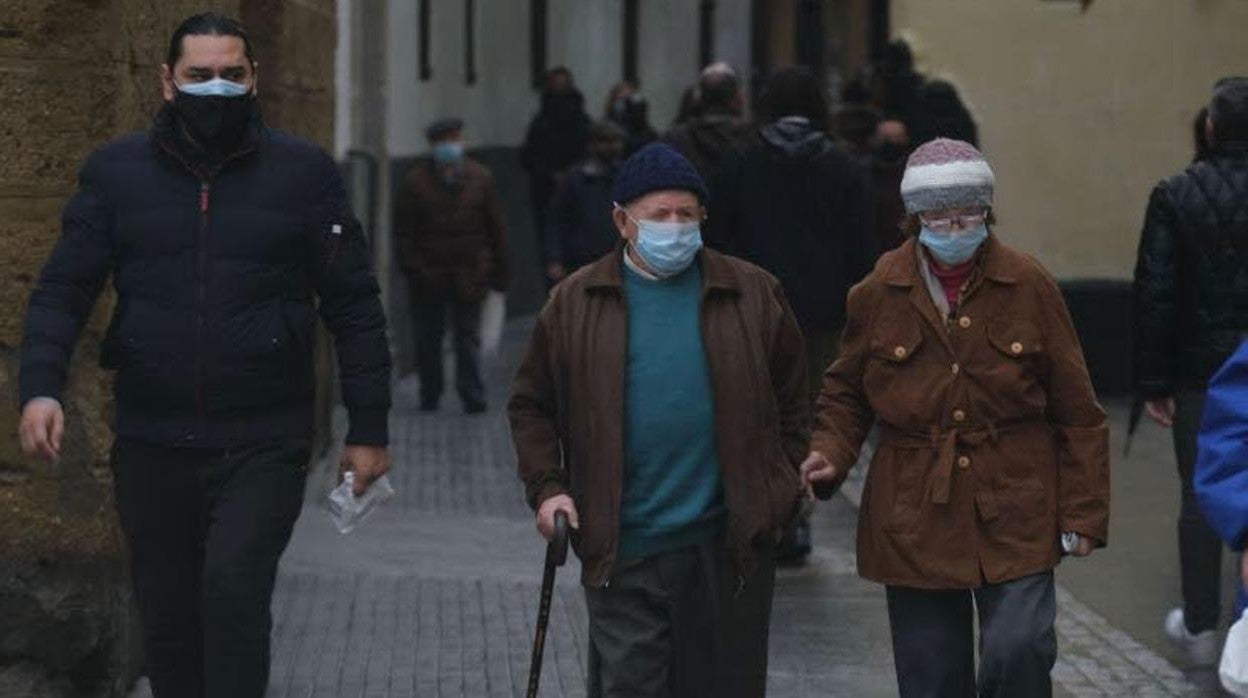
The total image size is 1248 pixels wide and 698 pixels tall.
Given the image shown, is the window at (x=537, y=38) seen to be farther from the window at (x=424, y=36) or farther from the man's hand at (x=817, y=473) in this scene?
the man's hand at (x=817, y=473)

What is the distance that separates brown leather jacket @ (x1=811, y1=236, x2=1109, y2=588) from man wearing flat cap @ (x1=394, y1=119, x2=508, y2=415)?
34.8 ft

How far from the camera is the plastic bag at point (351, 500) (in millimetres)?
7059

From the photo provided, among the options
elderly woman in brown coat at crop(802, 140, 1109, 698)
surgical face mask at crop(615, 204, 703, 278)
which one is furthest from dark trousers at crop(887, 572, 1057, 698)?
surgical face mask at crop(615, 204, 703, 278)

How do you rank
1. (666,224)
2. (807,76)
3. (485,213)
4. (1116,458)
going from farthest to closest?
(485,213), (1116,458), (807,76), (666,224)

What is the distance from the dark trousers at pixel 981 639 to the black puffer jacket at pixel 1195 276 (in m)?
2.57

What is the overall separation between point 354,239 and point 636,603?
39.1 inches

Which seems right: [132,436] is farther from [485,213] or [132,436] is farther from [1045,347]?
[485,213]

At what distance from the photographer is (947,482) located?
698 centimetres

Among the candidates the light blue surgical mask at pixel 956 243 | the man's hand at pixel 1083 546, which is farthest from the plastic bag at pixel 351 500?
the man's hand at pixel 1083 546

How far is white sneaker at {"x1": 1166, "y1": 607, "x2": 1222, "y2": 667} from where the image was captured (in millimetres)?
9828

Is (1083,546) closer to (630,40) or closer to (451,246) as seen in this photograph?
(451,246)

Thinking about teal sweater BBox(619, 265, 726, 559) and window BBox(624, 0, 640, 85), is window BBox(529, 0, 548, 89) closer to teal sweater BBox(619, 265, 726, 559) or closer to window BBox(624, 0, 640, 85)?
window BBox(624, 0, 640, 85)

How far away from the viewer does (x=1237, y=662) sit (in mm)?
5105

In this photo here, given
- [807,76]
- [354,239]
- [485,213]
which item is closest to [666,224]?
[354,239]
